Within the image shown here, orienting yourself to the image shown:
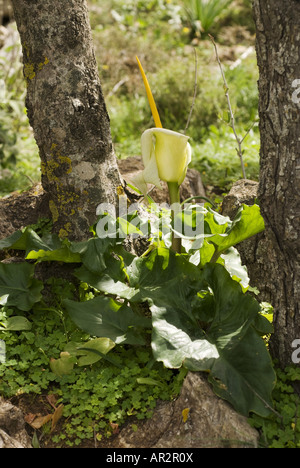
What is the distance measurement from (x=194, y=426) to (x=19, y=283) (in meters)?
1.05

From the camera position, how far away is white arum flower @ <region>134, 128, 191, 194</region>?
2316mm

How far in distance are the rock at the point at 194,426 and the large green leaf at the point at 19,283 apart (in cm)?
78

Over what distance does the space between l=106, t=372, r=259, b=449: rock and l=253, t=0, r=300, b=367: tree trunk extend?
1.41ft

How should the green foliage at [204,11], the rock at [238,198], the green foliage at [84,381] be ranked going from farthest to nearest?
the green foliage at [204,11] < the rock at [238,198] < the green foliage at [84,381]

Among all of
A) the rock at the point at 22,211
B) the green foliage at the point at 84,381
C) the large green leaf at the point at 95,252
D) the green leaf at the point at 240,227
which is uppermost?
the green leaf at the point at 240,227

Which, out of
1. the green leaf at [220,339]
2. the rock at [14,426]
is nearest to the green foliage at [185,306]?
the green leaf at [220,339]

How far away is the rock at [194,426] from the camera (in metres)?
1.97

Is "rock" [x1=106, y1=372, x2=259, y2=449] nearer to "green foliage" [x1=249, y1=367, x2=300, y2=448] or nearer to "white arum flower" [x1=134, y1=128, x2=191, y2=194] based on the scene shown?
"green foliage" [x1=249, y1=367, x2=300, y2=448]

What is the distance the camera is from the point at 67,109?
2.65 meters

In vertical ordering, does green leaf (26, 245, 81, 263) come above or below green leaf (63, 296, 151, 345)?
above

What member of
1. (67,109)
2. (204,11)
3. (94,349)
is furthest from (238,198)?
(204,11)

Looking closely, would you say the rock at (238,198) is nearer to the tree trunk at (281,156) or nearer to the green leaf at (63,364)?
the tree trunk at (281,156)

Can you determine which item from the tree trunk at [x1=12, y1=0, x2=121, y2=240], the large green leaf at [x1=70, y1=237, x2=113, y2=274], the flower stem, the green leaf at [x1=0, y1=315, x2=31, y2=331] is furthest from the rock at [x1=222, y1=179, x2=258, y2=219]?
the green leaf at [x1=0, y1=315, x2=31, y2=331]

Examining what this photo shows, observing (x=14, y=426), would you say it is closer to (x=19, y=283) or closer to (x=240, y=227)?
(x=19, y=283)
